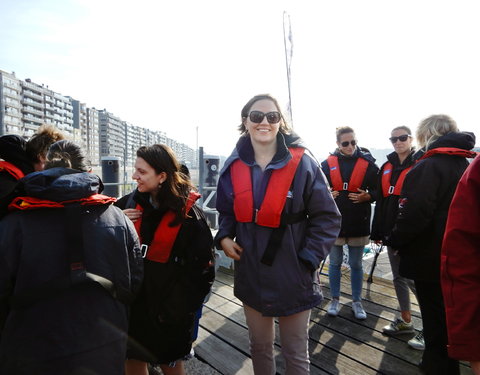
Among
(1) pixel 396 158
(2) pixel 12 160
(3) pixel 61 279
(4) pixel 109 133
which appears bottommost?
(3) pixel 61 279

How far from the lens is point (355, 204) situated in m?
3.35

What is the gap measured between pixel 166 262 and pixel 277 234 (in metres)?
0.72

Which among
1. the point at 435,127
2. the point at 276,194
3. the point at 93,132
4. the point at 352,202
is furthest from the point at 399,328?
the point at 93,132

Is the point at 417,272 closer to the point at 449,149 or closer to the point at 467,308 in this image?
the point at 449,149

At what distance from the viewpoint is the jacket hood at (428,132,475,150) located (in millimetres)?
2158

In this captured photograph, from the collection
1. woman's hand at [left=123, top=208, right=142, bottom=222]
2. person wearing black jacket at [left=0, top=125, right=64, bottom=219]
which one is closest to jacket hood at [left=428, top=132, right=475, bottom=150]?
woman's hand at [left=123, top=208, right=142, bottom=222]

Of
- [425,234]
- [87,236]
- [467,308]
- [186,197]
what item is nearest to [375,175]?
[425,234]

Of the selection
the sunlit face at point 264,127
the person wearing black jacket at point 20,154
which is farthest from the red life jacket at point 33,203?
the sunlit face at point 264,127

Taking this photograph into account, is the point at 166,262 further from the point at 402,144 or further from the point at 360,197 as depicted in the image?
the point at 402,144

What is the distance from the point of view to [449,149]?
2.13m

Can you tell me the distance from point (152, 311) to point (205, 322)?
1.57 meters

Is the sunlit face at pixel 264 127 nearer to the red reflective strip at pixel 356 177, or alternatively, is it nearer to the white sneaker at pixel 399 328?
the red reflective strip at pixel 356 177

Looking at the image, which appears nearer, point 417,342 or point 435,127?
point 435,127

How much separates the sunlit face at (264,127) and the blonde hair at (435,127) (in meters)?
1.30
